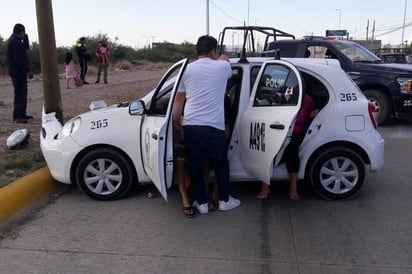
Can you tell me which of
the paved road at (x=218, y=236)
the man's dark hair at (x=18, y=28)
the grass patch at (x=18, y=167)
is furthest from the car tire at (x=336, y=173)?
the man's dark hair at (x=18, y=28)

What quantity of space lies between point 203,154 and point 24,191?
82.8 inches

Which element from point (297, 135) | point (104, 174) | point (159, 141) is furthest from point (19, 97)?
point (297, 135)

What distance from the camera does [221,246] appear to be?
4.29 m

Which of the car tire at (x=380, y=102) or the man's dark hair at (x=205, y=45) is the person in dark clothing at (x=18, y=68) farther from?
the car tire at (x=380, y=102)

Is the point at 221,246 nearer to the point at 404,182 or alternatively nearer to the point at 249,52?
the point at 404,182

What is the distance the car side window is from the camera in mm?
5176

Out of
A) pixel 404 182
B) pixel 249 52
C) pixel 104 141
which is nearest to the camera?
pixel 104 141

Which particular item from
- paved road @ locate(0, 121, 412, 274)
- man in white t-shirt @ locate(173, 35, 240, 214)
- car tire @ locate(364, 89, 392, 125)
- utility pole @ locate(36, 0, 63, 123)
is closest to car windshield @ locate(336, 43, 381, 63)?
car tire @ locate(364, 89, 392, 125)

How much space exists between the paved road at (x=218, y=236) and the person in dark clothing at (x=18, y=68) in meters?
4.16

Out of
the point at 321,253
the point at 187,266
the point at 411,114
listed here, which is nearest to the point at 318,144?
the point at 321,253

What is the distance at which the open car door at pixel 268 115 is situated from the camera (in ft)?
16.1

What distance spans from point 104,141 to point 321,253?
263 centimetres

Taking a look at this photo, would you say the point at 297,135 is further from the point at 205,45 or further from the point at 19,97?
the point at 19,97

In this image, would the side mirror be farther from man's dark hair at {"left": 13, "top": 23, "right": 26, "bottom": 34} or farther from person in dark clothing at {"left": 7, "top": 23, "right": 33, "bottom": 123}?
man's dark hair at {"left": 13, "top": 23, "right": 26, "bottom": 34}
